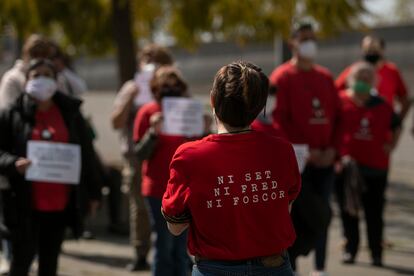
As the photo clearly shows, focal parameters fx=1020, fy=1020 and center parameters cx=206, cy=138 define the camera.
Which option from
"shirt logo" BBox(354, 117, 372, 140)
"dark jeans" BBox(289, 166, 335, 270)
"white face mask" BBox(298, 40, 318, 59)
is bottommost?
"dark jeans" BBox(289, 166, 335, 270)

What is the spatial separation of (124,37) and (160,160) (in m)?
5.20

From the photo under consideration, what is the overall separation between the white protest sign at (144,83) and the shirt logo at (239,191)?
385 centimetres

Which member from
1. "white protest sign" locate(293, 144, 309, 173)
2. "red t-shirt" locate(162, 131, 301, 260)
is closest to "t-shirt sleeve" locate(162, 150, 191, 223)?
"red t-shirt" locate(162, 131, 301, 260)

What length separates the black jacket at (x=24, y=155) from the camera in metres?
6.51

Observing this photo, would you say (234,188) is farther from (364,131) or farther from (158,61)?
(364,131)

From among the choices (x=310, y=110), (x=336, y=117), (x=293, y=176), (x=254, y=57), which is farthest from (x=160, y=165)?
(x=254, y=57)

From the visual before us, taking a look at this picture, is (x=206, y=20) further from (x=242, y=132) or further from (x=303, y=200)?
(x=242, y=132)

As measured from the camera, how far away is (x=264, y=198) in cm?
456

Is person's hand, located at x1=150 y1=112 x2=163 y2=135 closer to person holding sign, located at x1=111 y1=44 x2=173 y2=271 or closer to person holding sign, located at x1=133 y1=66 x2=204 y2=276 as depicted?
person holding sign, located at x1=133 y1=66 x2=204 y2=276

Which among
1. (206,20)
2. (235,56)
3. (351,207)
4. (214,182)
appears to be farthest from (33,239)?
(235,56)

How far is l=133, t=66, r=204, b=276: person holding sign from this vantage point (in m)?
7.21

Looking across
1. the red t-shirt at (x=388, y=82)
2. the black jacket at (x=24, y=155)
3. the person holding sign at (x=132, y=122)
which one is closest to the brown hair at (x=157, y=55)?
the person holding sign at (x=132, y=122)

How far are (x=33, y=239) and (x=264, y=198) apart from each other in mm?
2467

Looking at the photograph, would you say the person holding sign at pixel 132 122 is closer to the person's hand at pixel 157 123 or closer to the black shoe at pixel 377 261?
the person's hand at pixel 157 123
